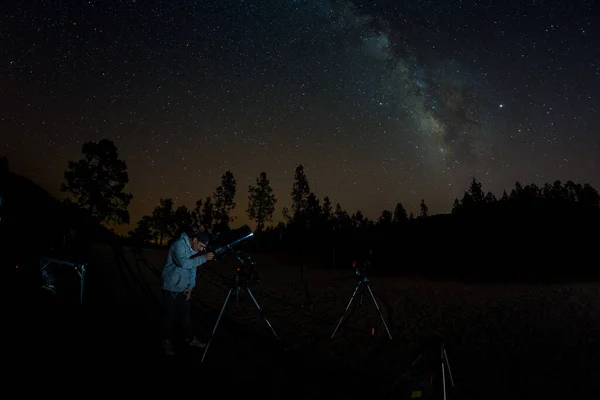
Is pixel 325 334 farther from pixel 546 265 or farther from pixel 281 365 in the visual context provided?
pixel 546 265

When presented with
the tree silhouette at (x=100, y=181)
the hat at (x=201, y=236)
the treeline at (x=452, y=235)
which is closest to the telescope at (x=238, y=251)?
the hat at (x=201, y=236)

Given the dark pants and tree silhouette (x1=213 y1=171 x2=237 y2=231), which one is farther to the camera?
tree silhouette (x1=213 y1=171 x2=237 y2=231)

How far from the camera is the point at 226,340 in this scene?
6.52 metres

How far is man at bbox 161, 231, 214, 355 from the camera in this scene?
5.28 metres

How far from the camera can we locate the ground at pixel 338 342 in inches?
187

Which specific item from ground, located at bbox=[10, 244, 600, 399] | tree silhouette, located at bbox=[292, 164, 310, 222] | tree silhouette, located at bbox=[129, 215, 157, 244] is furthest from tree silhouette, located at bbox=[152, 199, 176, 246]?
ground, located at bbox=[10, 244, 600, 399]

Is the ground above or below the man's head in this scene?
below

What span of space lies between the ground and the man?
51cm

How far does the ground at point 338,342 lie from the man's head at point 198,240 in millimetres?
893

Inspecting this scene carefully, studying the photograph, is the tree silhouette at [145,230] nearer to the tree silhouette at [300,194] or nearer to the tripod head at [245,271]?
the tree silhouette at [300,194]

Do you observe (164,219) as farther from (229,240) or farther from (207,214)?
(229,240)

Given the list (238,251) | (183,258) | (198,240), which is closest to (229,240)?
(238,251)

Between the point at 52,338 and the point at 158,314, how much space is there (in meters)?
2.89

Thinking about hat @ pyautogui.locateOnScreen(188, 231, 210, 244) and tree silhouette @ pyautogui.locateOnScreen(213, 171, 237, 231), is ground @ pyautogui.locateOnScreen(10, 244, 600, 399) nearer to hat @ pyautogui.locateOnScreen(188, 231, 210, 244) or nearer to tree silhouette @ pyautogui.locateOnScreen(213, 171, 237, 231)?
hat @ pyautogui.locateOnScreen(188, 231, 210, 244)
